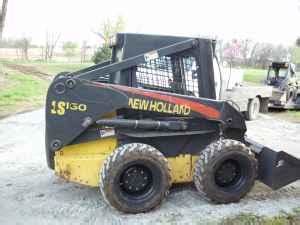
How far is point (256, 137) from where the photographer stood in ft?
35.2

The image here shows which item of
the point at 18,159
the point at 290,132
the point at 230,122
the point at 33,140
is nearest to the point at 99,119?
the point at 230,122

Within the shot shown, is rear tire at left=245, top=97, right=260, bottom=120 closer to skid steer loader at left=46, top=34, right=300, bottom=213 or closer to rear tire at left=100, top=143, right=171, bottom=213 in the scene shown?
skid steer loader at left=46, top=34, right=300, bottom=213

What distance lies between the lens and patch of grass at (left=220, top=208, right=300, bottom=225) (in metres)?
4.81

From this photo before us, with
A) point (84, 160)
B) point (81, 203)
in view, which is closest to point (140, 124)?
point (84, 160)

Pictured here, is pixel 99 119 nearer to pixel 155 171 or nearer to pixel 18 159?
pixel 155 171

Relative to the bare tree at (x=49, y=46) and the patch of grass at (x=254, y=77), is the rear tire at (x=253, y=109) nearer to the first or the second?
the patch of grass at (x=254, y=77)

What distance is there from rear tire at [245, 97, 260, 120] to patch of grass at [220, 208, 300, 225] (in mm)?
9770

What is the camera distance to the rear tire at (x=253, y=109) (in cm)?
1480

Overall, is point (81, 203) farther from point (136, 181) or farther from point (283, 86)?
point (283, 86)

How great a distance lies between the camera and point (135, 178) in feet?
16.8

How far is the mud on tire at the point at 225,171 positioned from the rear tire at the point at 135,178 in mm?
414

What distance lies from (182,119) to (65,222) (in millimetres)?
1730

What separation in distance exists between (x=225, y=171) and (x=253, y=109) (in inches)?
400

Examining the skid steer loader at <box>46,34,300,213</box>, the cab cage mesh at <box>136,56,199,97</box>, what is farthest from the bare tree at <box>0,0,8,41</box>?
the cab cage mesh at <box>136,56,199,97</box>
